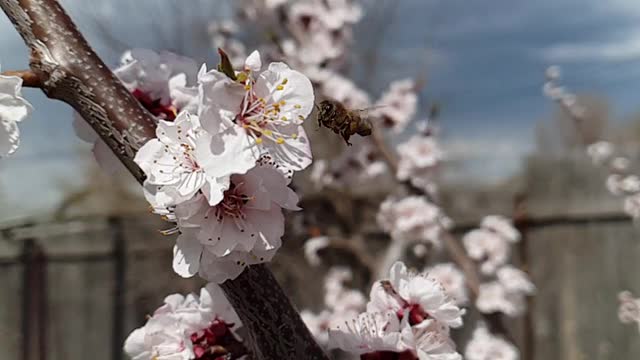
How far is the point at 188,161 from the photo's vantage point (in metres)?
0.54

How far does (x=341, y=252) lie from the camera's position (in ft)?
12.5

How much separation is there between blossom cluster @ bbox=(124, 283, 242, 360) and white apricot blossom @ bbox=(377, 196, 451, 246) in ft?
6.00

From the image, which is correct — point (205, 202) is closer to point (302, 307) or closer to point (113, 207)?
point (302, 307)

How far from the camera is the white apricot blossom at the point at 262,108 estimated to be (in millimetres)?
531

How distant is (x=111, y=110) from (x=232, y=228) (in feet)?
0.45

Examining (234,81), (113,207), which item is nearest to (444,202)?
(113,207)

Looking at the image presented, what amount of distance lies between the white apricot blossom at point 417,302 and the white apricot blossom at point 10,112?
38 centimetres

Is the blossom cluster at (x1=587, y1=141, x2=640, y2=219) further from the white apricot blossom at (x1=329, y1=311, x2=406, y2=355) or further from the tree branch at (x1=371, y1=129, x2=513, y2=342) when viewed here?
the white apricot blossom at (x1=329, y1=311, x2=406, y2=355)

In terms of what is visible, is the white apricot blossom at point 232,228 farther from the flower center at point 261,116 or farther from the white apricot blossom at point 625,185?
the white apricot blossom at point 625,185

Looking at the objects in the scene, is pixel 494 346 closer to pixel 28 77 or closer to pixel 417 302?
pixel 417 302

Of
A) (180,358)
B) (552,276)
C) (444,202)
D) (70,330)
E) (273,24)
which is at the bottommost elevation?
(180,358)

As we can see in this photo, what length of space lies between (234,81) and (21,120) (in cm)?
17

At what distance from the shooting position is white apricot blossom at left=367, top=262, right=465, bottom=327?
737 millimetres

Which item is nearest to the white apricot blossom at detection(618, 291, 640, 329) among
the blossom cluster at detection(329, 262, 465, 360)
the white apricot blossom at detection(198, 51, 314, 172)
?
the blossom cluster at detection(329, 262, 465, 360)
